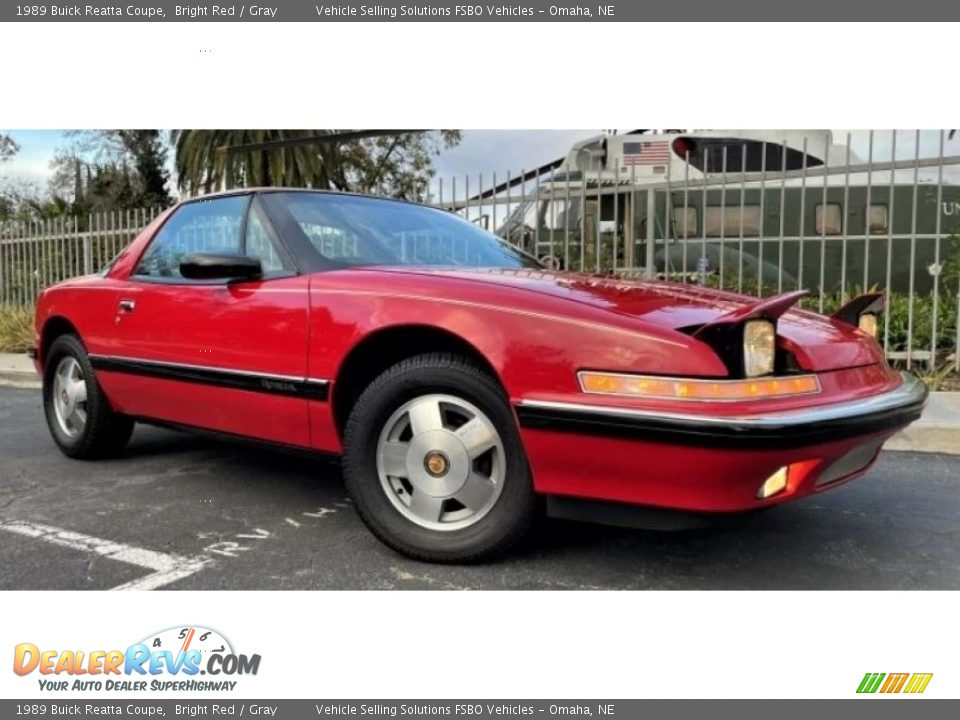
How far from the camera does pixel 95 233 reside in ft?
36.5

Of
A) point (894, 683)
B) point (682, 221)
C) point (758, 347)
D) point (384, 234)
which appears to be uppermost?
point (682, 221)

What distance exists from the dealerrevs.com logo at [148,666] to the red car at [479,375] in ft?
2.30

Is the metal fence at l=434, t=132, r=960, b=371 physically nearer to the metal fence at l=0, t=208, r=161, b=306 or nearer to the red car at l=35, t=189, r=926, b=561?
the red car at l=35, t=189, r=926, b=561

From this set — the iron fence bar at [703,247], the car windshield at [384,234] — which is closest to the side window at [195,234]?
the car windshield at [384,234]

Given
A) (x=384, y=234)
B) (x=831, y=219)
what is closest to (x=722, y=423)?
(x=384, y=234)

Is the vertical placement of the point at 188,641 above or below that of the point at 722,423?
below

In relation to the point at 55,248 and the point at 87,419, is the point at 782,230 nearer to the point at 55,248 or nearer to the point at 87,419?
the point at 87,419

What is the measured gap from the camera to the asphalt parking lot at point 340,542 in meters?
2.56

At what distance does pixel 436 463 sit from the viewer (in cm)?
257

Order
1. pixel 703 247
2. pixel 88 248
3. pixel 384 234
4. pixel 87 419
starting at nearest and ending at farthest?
pixel 384 234 < pixel 87 419 < pixel 703 247 < pixel 88 248

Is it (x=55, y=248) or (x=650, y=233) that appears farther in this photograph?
(x=55, y=248)

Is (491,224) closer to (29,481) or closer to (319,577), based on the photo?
(29,481)

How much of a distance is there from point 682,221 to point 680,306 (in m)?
5.18

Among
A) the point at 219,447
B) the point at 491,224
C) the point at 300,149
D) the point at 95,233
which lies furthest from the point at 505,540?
the point at 300,149
